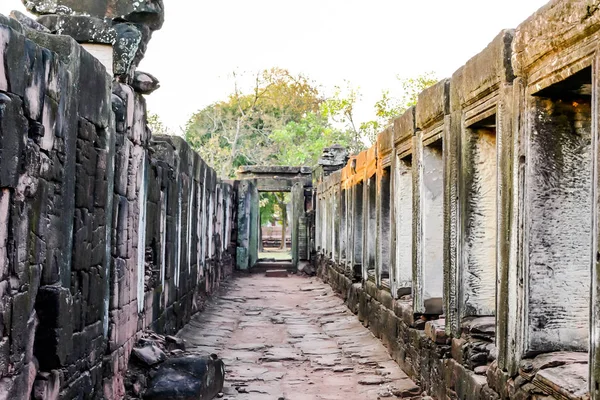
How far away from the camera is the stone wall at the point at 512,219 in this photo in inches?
154

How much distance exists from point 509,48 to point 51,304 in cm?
318

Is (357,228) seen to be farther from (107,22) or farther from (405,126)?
(107,22)

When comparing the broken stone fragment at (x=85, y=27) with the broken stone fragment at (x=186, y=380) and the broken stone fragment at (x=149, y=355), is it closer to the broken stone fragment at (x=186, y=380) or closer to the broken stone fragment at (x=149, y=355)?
the broken stone fragment at (x=149, y=355)

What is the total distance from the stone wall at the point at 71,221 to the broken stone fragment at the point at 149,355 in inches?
4.0

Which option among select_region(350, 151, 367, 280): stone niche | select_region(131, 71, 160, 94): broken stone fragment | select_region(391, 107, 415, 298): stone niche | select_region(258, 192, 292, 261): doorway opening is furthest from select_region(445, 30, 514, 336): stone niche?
select_region(258, 192, 292, 261): doorway opening

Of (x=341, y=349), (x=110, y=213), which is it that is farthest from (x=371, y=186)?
(x=110, y=213)

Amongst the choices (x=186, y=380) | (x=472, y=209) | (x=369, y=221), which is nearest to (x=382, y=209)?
(x=369, y=221)

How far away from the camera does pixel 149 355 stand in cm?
670

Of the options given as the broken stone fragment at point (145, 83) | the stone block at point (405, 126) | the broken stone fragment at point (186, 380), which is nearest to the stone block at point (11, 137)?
the broken stone fragment at point (186, 380)

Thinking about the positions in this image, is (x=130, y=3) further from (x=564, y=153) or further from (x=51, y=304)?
(x=564, y=153)

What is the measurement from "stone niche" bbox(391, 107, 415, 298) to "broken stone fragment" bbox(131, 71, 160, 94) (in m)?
2.75

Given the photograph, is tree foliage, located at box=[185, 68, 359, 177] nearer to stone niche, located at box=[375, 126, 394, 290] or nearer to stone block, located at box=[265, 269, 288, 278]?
stone block, located at box=[265, 269, 288, 278]

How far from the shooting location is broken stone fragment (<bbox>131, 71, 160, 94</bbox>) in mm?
8039

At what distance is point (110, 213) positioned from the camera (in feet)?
19.1
